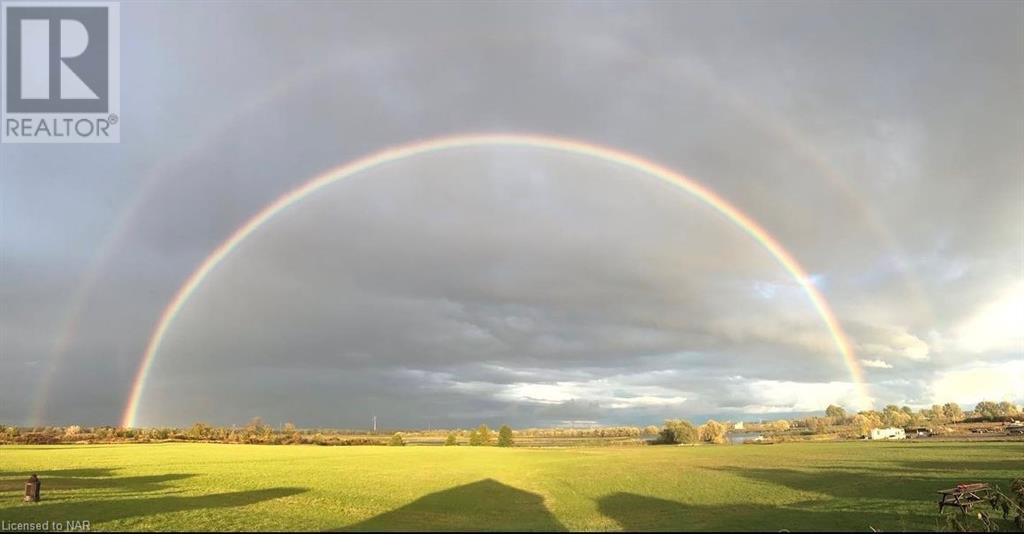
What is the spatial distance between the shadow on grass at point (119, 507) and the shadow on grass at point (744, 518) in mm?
20015

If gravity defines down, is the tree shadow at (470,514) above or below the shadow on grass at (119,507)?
below

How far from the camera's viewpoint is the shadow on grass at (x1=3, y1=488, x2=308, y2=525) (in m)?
24.8

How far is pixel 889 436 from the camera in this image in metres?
164

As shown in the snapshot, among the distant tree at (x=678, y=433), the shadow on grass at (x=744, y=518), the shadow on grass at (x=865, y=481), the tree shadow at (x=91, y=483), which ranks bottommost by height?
the distant tree at (x=678, y=433)

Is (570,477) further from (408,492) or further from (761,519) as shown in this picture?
(761,519)

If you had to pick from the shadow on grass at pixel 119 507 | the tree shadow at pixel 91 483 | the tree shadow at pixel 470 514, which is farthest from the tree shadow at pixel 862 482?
the tree shadow at pixel 91 483

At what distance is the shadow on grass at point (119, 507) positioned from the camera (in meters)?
24.8

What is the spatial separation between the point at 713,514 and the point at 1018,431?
482 ft

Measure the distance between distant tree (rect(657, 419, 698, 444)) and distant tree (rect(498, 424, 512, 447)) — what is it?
169ft

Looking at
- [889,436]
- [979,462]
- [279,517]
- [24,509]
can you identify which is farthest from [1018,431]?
[24,509]

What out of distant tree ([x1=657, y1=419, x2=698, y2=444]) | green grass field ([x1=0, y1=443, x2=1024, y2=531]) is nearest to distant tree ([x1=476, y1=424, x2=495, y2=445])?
distant tree ([x1=657, y1=419, x2=698, y2=444])

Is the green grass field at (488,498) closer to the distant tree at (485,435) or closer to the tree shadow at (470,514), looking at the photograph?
the tree shadow at (470,514)

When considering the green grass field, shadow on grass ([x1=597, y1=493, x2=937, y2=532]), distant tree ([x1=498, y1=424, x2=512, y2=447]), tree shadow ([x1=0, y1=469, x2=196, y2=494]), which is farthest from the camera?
distant tree ([x1=498, y1=424, x2=512, y2=447])

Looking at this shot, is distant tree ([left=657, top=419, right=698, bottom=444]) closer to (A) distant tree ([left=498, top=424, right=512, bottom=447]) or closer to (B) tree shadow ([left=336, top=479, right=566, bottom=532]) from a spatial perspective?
(A) distant tree ([left=498, top=424, right=512, bottom=447])
